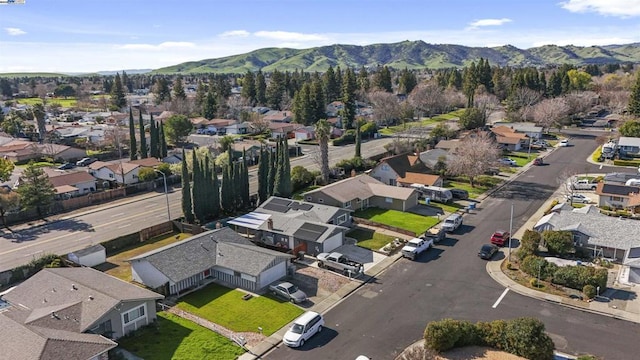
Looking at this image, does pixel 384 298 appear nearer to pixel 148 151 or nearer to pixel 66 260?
pixel 66 260

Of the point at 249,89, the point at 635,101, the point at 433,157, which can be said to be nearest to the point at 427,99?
the point at 635,101

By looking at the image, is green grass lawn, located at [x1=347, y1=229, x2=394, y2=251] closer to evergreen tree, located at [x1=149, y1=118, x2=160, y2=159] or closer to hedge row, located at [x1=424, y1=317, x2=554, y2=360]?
hedge row, located at [x1=424, y1=317, x2=554, y2=360]

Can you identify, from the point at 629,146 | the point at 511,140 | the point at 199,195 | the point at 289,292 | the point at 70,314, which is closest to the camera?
the point at 70,314

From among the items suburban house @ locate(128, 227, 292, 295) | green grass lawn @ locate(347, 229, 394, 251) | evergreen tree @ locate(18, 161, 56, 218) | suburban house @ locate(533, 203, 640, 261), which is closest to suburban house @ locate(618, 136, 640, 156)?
suburban house @ locate(533, 203, 640, 261)

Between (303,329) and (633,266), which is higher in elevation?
(633,266)

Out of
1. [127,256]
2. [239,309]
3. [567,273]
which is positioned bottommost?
[239,309]

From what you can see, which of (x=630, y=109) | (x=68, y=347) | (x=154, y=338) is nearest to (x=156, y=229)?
(x=154, y=338)

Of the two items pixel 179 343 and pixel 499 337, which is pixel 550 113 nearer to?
pixel 499 337
